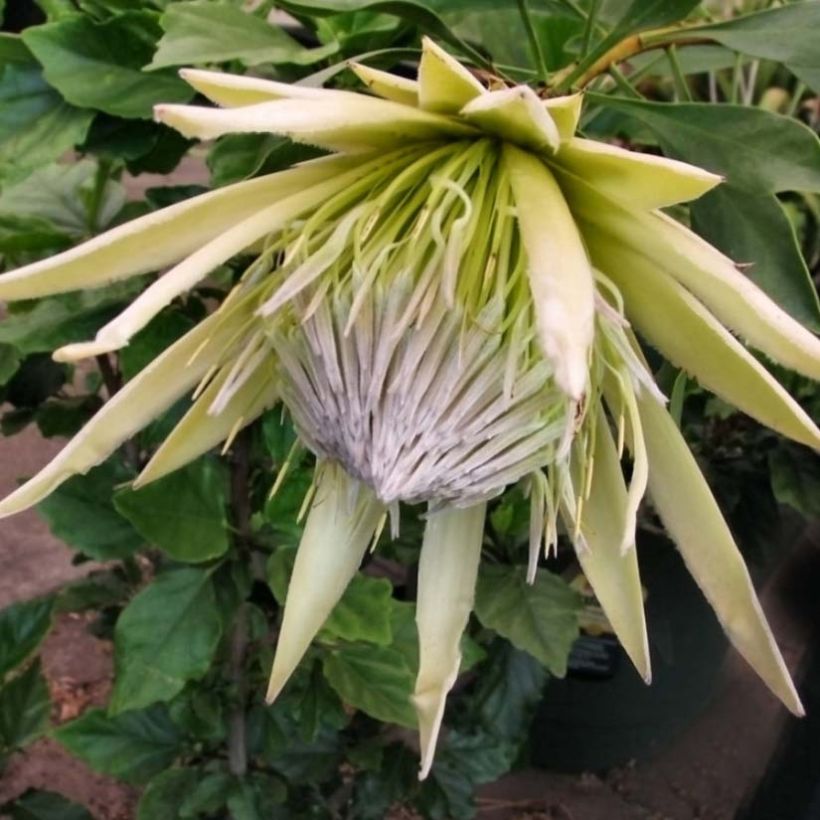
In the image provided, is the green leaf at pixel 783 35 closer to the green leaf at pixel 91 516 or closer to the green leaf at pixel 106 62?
the green leaf at pixel 106 62

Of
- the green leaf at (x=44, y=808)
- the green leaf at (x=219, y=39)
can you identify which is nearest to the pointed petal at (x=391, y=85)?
the green leaf at (x=219, y=39)

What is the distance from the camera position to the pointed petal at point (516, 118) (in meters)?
0.34

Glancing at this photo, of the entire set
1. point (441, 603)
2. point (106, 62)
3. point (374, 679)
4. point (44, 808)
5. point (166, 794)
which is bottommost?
point (44, 808)

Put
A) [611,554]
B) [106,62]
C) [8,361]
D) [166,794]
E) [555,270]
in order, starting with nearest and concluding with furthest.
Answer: [555,270]
[611,554]
[106,62]
[8,361]
[166,794]

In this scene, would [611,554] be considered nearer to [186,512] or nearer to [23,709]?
Result: [186,512]

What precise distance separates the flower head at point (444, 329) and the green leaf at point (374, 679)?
26 centimetres

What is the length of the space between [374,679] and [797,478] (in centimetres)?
42

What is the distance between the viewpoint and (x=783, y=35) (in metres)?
0.46

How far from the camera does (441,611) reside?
0.45m

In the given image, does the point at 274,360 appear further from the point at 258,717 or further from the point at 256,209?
the point at 258,717

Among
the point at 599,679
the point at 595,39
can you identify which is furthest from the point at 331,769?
the point at 595,39

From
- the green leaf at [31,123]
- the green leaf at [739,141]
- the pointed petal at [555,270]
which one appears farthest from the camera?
the green leaf at [31,123]

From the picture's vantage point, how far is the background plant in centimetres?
45

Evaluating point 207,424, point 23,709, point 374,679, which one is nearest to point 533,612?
point 374,679
